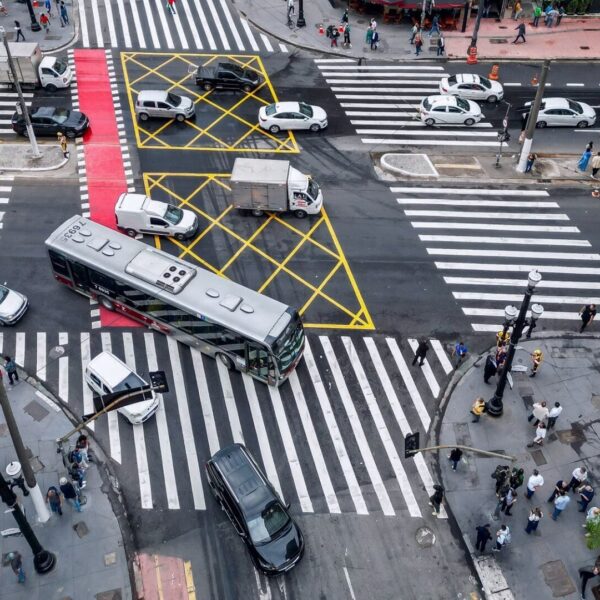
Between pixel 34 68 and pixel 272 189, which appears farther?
pixel 34 68

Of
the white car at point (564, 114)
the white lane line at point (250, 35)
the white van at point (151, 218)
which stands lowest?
the white van at point (151, 218)

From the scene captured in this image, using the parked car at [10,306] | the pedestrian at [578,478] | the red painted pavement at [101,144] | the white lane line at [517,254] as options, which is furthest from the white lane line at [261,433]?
the white lane line at [517,254]

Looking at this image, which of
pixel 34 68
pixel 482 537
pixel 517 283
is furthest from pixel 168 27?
pixel 482 537

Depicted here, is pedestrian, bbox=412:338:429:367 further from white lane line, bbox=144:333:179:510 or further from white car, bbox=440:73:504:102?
white car, bbox=440:73:504:102

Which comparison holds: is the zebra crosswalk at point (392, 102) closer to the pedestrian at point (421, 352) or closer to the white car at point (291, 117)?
the white car at point (291, 117)

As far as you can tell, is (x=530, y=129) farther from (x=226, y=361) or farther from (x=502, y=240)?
(x=226, y=361)

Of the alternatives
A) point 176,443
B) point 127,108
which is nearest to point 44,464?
point 176,443
